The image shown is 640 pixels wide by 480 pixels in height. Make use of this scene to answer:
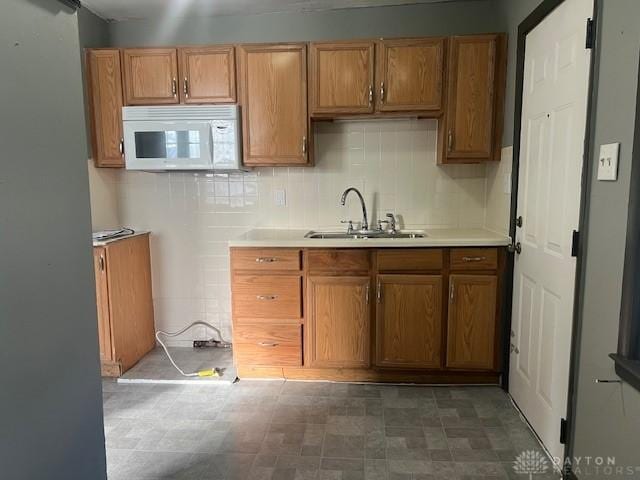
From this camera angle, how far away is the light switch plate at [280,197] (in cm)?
310

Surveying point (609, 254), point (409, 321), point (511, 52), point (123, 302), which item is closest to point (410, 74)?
point (511, 52)

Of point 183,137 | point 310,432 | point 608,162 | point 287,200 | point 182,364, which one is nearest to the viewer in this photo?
point 608,162

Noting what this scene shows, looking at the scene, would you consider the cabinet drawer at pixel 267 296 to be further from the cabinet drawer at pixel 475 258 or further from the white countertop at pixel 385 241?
the cabinet drawer at pixel 475 258

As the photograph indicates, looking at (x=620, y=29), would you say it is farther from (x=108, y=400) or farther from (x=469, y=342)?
(x=108, y=400)

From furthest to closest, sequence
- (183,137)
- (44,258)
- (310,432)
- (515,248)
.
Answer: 1. (183,137)
2. (515,248)
3. (310,432)
4. (44,258)

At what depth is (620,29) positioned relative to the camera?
1.38 m

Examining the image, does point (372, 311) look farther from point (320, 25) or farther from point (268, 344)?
point (320, 25)

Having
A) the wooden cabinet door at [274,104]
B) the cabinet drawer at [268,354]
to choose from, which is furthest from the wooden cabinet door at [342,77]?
the cabinet drawer at [268,354]

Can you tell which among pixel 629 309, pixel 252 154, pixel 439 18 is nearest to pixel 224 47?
pixel 252 154

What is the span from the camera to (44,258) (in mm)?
999

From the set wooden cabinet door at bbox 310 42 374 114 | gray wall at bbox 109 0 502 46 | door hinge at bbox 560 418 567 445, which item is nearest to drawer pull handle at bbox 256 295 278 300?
wooden cabinet door at bbox 310 42 374 114

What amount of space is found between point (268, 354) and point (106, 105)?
2.01 m

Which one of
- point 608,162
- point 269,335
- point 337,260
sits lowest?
point 269,335

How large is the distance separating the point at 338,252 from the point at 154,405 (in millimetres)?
1396
